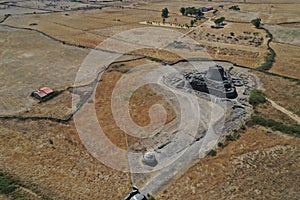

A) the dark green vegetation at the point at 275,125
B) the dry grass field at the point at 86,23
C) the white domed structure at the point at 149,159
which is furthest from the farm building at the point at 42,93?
the dark green vegetation at the point at 275,125

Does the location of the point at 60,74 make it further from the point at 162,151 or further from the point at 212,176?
the point at 212,176

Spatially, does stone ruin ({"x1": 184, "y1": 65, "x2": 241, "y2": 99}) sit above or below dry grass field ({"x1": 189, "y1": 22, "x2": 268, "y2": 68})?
below

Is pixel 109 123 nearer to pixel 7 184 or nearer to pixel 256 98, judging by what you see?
pixel 7 184

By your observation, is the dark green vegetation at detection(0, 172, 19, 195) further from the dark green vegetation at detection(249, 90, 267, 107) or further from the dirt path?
the dirt path

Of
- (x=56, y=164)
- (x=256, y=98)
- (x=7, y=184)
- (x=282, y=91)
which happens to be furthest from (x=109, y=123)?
(x=282, y=91)

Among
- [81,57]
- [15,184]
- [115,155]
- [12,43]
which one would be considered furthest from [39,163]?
[12,43]

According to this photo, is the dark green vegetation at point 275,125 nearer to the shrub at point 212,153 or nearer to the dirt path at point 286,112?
the dirt path at point 286,112

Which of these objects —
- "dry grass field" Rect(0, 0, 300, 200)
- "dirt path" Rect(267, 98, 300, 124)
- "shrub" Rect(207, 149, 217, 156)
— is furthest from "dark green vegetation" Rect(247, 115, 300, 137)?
"shrub" Rect(207, 149, 217, 156)
